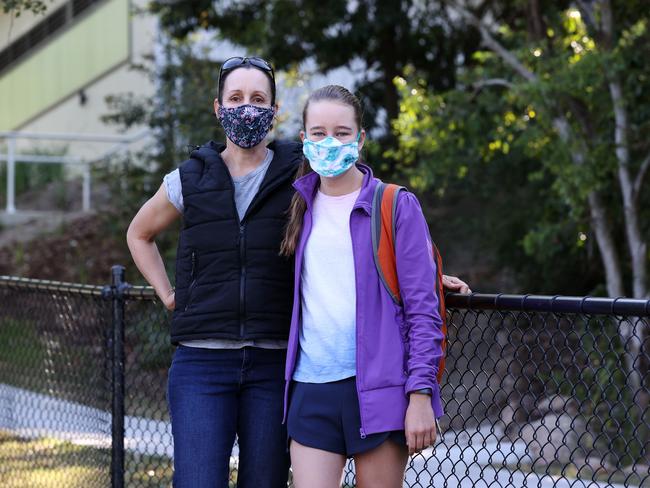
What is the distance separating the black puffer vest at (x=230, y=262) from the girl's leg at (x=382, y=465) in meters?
0.57

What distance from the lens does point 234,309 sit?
144 inches

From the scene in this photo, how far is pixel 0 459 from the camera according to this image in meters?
7.09

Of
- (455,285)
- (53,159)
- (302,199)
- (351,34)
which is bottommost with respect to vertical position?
(455,285)

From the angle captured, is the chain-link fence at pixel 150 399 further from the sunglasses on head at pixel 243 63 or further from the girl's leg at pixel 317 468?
the sunglasses on head at pixel 243 63

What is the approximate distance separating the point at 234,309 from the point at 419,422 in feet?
2.62

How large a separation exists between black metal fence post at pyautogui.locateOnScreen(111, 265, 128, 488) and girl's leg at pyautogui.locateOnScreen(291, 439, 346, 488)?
1.86 meters

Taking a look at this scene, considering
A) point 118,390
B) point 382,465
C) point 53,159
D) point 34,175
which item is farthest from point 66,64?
point 382,465

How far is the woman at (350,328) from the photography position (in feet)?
10.9

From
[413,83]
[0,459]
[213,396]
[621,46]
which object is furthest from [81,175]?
[213,396]

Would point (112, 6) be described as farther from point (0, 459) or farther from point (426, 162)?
point (0, 459)

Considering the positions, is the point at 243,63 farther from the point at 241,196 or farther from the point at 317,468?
the point at 317,468

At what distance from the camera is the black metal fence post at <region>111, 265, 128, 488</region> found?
16.6ft

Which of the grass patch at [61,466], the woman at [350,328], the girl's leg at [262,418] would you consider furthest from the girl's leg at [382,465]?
the grass patch at [61,466]

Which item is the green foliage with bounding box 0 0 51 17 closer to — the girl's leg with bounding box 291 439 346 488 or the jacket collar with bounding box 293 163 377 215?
the jacket collar with bounding box 293 163 377 215
